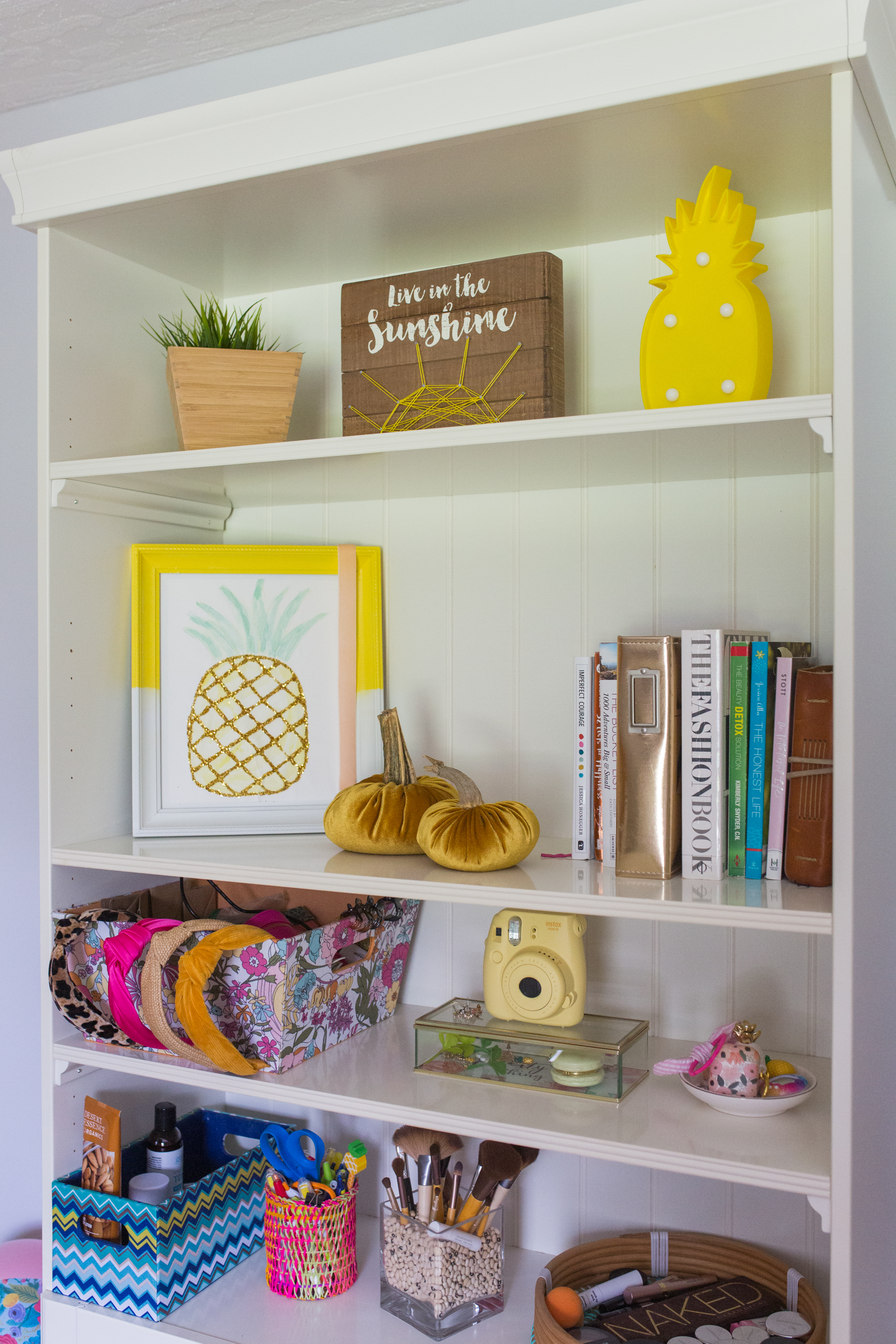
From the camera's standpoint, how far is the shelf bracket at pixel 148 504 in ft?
4.47

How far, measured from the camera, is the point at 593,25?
101 centimetres

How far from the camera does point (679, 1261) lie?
129cm

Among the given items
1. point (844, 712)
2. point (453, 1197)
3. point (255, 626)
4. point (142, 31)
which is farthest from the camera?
point (142, 31)

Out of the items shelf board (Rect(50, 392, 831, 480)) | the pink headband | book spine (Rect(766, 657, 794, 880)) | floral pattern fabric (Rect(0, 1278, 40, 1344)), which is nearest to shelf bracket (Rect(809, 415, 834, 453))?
shelf board (Rect(50, 392, 831, 480))

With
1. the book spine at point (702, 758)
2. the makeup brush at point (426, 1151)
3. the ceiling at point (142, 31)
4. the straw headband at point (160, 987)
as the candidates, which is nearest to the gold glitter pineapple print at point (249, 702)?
the straw headband at point (160, 987)

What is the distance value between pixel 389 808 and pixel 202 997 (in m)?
0.29

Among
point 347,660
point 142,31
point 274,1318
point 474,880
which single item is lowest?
point 274,1318

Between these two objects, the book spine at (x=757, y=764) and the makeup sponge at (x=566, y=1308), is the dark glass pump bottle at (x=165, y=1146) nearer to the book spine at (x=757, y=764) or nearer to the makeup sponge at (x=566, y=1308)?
the makeup sponge at (x=566, y=1308)

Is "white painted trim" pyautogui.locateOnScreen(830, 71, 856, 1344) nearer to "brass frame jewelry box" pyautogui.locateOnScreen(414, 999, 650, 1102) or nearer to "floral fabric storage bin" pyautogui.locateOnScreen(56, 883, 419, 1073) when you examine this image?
"brass frame jewelry box" pyautogui.locateOnScreen(414, 999, 650, 1102)

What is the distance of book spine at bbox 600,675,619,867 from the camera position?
1.20 meters

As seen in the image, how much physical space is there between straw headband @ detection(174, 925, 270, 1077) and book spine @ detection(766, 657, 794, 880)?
0.56m

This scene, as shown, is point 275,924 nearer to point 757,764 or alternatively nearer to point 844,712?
point 757,764

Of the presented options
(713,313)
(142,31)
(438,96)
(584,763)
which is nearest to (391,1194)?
(584,763)

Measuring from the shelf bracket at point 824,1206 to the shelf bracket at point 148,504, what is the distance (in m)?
1.10
